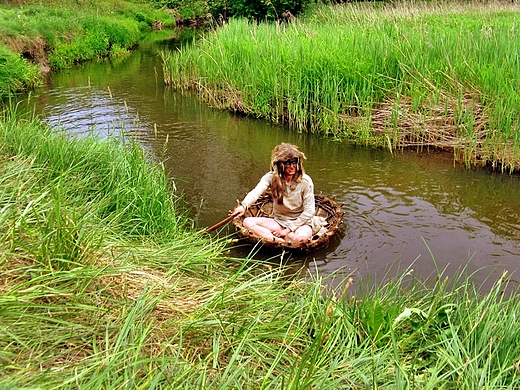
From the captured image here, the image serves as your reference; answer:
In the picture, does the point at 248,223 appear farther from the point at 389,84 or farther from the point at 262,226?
the point at 389,84

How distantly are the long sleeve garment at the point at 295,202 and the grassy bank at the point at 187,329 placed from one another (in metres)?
1.64

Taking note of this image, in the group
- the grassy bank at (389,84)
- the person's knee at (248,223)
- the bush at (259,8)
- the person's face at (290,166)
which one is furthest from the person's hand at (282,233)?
the bush at (259,8)

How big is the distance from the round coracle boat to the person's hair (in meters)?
0.51

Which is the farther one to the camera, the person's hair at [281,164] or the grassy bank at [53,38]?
the grassy bank at [53,38]

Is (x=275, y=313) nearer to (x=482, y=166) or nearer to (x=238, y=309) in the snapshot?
(x=238, y=309)

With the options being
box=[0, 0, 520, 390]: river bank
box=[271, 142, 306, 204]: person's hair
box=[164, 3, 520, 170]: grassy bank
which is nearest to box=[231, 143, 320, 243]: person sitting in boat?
box=[271, 142, 306, 204]: person's hair

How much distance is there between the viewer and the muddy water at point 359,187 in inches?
190

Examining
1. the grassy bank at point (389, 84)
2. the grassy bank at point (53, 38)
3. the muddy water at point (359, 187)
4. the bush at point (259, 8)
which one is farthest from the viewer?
the bush at point (259, 8)

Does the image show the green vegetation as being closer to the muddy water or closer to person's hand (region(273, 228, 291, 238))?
the muddy water

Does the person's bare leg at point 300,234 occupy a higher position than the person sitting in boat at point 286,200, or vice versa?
the person sitting in boat at point 286,200

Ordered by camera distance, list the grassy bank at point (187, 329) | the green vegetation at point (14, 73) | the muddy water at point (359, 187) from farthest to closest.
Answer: the green vegetation at point (14, 73) < the muddy water at point (359, 187) < the grassy bank at point (187, 329)

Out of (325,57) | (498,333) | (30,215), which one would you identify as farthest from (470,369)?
(325,57)

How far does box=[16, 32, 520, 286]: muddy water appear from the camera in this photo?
483 centimetres

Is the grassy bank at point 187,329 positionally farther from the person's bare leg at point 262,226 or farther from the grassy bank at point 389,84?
the grassy bank at point 389,84
